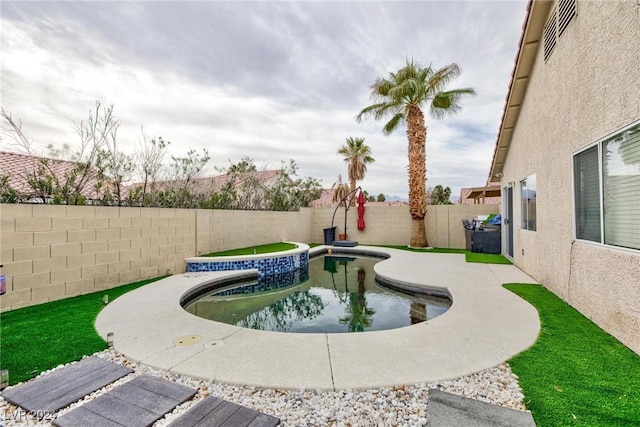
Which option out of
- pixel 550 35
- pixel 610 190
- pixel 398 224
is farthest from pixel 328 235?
pixel 610 190

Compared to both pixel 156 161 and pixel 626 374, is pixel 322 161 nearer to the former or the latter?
pixel 156 161

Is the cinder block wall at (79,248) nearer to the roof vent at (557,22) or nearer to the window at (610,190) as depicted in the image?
the window at (610,190)

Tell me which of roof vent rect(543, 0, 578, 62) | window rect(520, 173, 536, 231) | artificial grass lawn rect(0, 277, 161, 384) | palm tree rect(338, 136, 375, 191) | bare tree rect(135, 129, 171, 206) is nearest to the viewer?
artificial grass lawn rect(0, 277, 161, 384)

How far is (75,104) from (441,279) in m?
10.2

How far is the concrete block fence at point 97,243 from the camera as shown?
5613 mm

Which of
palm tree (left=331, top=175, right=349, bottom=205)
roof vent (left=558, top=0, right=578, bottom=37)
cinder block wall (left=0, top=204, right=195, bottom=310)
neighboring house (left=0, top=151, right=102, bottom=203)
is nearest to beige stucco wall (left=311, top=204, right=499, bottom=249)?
roof vent (left=558, top=0, right=578, bottom=37)

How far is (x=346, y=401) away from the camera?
2.68 metres

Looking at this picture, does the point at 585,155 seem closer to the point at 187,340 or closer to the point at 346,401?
the point at 346,401

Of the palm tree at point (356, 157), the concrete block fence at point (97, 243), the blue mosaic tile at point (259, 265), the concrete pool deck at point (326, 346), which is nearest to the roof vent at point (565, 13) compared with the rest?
the concrete pool deck at point (326, 346)

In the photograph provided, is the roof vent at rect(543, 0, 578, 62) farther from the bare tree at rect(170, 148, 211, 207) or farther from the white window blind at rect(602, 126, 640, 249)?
the bare tree at rect(170, 148, 211, 207)

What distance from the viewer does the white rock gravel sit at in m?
2.44

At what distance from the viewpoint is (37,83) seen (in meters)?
6.85

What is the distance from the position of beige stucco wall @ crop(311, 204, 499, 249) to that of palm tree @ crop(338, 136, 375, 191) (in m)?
9.32

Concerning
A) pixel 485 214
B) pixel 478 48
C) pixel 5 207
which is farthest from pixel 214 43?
Result: pixel 485 214
